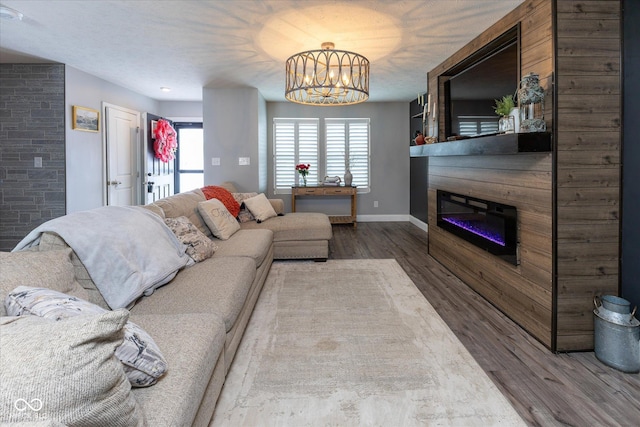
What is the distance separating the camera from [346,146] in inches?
296

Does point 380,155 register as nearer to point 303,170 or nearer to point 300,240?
point 303,170

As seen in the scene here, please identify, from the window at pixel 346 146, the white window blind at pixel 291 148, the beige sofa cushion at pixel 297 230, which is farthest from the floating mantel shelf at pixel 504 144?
the white window blind at pixel 291 148

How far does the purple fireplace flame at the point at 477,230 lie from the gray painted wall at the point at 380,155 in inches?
140

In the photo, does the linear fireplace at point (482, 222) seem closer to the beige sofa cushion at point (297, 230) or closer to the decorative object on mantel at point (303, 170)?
the beige sofa cushion at point (297, 230)

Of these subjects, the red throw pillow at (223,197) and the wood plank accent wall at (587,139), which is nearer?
the wood plank accent wall at (587,139)

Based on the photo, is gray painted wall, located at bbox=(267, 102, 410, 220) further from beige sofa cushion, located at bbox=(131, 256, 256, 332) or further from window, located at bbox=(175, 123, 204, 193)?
beige sofa cushion, located at bbox=(131, 256, 256, 332)

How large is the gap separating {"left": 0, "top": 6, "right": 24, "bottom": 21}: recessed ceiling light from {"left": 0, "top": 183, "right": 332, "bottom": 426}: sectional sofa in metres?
1.91

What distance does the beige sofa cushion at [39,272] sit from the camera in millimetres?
1354

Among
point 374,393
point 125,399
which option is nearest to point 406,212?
point 374,393

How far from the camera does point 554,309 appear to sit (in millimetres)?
2330

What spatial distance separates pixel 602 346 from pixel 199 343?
2.23 m

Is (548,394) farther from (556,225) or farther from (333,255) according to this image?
(333,255)

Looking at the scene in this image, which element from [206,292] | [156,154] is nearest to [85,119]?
[156,154]

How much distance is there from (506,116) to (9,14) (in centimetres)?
393
